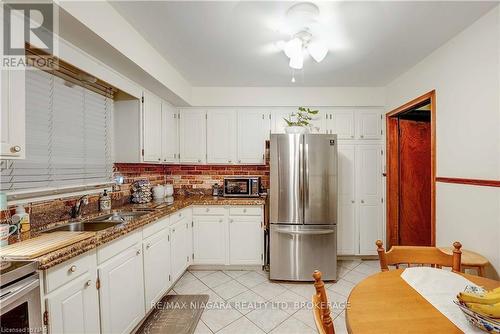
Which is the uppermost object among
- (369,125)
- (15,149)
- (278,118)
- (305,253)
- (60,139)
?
(278,118)

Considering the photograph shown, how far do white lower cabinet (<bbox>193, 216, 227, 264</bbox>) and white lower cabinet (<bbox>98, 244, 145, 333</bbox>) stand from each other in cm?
112

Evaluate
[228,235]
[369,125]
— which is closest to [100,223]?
[228,235]

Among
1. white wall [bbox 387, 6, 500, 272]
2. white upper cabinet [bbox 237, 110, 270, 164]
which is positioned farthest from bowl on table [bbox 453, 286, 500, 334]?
white upper cabinet [bbox 237, 110, 270, 164]

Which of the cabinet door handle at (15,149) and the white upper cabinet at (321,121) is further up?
the white upper cabinet at (321,121)

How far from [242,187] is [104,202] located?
5.51ft

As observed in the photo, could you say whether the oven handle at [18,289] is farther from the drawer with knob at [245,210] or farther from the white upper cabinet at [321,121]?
the white upper cabinet at [321,121]

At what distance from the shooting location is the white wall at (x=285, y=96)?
11.1ft

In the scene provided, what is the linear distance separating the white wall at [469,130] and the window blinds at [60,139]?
3.30m

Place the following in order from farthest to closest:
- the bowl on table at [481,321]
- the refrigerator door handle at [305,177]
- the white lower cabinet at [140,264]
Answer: the refrigerator door handle at [305,177] < the white lower cabinet at [140,264] < the bowl on table at [481,321]

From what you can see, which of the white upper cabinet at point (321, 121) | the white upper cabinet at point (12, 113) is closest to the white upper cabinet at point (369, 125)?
the white upper cabinet at point (321, 121)

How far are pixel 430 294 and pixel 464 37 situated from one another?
82.7 inches

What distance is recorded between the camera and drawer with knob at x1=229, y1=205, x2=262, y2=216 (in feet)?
9.90

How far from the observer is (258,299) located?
2.41 m

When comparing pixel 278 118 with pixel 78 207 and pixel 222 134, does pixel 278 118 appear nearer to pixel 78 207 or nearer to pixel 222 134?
pixel 222 134
